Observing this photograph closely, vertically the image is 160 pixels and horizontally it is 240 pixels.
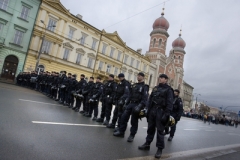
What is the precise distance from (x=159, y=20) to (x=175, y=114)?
52.1 m

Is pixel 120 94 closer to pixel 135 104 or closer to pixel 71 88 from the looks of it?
pixel 135 104

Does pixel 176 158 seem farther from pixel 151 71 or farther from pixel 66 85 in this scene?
pixel 151 71

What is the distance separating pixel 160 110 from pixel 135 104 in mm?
1169

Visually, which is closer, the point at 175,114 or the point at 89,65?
the point at 175,114

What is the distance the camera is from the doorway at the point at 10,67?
73.1 feet

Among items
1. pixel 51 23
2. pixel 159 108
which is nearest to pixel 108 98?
pixel 159 108

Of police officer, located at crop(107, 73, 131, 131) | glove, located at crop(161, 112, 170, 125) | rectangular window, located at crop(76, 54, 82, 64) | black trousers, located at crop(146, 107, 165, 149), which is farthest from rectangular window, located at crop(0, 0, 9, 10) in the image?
glove, located at crop(161, 112, 170, 125)

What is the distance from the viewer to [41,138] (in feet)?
13.1

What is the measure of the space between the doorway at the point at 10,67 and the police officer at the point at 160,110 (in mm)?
23354

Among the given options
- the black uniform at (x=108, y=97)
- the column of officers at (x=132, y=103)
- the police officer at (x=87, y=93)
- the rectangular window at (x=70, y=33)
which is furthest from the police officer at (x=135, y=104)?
the rectangular window at (x=70, y=33)

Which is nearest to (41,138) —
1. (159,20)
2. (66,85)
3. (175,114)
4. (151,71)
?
(175,114)

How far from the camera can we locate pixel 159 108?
15.3 ft

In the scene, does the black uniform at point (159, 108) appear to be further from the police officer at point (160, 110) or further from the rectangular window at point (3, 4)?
the rectangular window at point (3, 4)

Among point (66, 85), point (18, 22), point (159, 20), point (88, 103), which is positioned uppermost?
point (159, 20)
